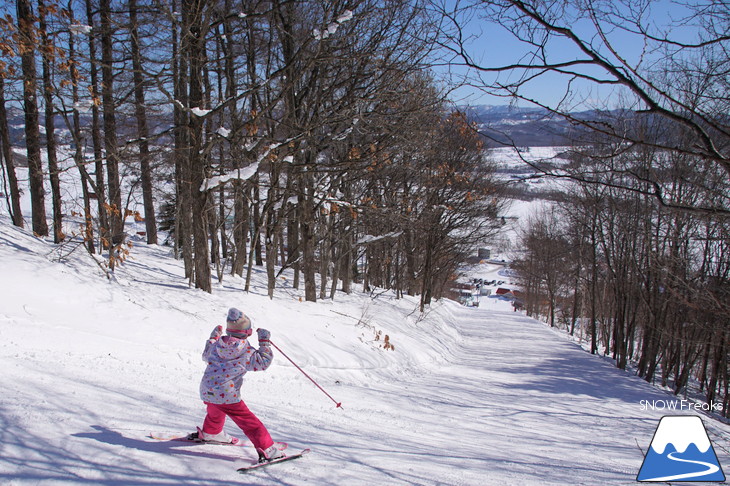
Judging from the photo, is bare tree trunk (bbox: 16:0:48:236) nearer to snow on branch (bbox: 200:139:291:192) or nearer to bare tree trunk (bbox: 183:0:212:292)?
bare tree trunk (bbox: 183:0:212:292)

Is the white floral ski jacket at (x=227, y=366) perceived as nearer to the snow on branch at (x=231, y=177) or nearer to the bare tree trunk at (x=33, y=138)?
the snow on branch at (x=231, y=177)

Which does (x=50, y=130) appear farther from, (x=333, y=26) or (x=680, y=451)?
(x=680, y=451)

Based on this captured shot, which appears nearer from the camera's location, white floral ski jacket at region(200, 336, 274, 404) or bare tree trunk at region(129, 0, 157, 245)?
white floral ski jacket at region(200, 336, 274, 404)

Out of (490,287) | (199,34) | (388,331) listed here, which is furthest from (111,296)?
(490,287)

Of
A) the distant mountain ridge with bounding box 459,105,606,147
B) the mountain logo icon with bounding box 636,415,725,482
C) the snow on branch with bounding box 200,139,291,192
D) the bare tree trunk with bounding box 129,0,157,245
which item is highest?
the bare tree trunk with bounding box 129,0,157,245

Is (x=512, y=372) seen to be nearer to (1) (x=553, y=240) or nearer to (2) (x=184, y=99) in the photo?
(2) (x=184, y=99)

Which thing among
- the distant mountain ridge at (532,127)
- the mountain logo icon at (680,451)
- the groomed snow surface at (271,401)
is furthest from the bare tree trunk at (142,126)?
the mountain logo icon at (680,451)

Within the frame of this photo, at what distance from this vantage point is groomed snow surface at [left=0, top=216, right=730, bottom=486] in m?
3.74

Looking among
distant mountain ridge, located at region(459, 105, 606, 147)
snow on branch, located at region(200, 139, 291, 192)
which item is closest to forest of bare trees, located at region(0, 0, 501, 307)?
snow on branch, located at region(200, 139, 291, 192)

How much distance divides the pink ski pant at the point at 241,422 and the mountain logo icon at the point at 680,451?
3308 millimetres

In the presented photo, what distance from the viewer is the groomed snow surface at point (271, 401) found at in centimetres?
374

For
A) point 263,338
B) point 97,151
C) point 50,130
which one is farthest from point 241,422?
point 50,130

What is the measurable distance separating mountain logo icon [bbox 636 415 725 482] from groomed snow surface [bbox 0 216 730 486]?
62 centimetres

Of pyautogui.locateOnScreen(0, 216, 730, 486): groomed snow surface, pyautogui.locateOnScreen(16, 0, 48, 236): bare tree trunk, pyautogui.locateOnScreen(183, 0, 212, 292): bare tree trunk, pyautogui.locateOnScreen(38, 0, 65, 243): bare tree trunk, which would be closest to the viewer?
pyautogui.locateOnScreen(0, 216, 730, 486): groomed snow surface
